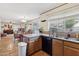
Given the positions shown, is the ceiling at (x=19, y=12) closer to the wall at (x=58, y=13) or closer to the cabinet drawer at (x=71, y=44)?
the wall at (x=58, y=13)

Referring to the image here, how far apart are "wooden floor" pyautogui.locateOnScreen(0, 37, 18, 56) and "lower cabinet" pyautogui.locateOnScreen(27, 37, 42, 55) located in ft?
1.52

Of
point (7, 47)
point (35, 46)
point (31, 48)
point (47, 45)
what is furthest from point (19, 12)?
point (47, 45)

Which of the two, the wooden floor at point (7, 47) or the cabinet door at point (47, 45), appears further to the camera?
the cabinet door at point (47, 45)

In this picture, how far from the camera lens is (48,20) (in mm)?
2846

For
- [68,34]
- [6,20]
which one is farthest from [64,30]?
[6,20]

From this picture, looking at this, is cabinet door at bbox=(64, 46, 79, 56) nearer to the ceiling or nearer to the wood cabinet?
the wood cabinet

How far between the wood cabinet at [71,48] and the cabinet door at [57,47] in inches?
5.9

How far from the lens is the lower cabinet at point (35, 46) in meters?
2.63

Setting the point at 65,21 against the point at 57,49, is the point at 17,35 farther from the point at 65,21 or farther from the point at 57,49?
the point at 65,21

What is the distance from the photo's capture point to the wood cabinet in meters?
1.86

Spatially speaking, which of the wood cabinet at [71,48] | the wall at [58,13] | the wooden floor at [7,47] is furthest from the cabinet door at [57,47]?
the wooden floor at [7,47]

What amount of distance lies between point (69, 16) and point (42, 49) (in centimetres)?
139

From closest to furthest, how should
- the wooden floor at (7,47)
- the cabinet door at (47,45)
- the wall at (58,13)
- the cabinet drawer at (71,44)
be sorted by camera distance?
the cabinet drawer at (71,44) < the wooden floor at (7,47) < the wall at (58,13) < the cabinet door at (47,45)

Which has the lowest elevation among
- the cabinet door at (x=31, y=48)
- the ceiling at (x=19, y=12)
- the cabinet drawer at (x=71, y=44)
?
the cabinet door at (x=31, y=48)
